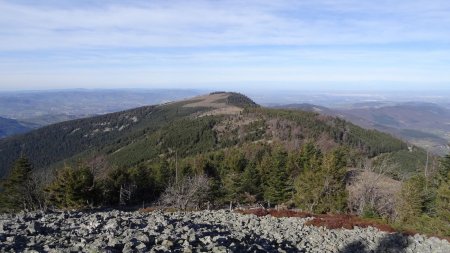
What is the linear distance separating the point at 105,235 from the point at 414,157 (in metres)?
137

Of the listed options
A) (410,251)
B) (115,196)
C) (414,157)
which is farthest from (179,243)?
(414,157)

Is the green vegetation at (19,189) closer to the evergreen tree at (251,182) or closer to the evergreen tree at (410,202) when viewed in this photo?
the evergreen tree at (251,182)

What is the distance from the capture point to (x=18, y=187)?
5653 centimetres

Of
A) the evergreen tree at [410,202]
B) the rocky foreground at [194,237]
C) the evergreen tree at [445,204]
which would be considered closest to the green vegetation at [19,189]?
the rocky foreground at [194,237]

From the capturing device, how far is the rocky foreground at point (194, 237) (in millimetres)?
16922

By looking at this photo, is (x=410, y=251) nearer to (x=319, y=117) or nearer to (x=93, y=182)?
(x=93, y=182)

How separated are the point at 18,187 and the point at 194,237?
154 ft

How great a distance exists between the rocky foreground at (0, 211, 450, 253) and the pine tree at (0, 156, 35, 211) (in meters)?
33.8

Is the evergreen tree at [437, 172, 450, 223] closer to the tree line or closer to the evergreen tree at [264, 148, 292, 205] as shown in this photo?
the tree line

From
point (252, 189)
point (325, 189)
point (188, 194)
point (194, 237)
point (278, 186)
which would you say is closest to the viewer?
point (194, 237)

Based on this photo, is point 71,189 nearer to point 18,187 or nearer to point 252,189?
point 18,187

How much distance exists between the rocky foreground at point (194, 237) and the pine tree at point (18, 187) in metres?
33.8

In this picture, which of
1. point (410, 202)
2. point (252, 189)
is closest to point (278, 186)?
point (252, 189)

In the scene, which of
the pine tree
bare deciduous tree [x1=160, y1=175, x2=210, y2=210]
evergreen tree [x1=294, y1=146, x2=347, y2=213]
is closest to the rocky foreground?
evergreen tree [x1=294, y1=146, x2=347, y2=213]
